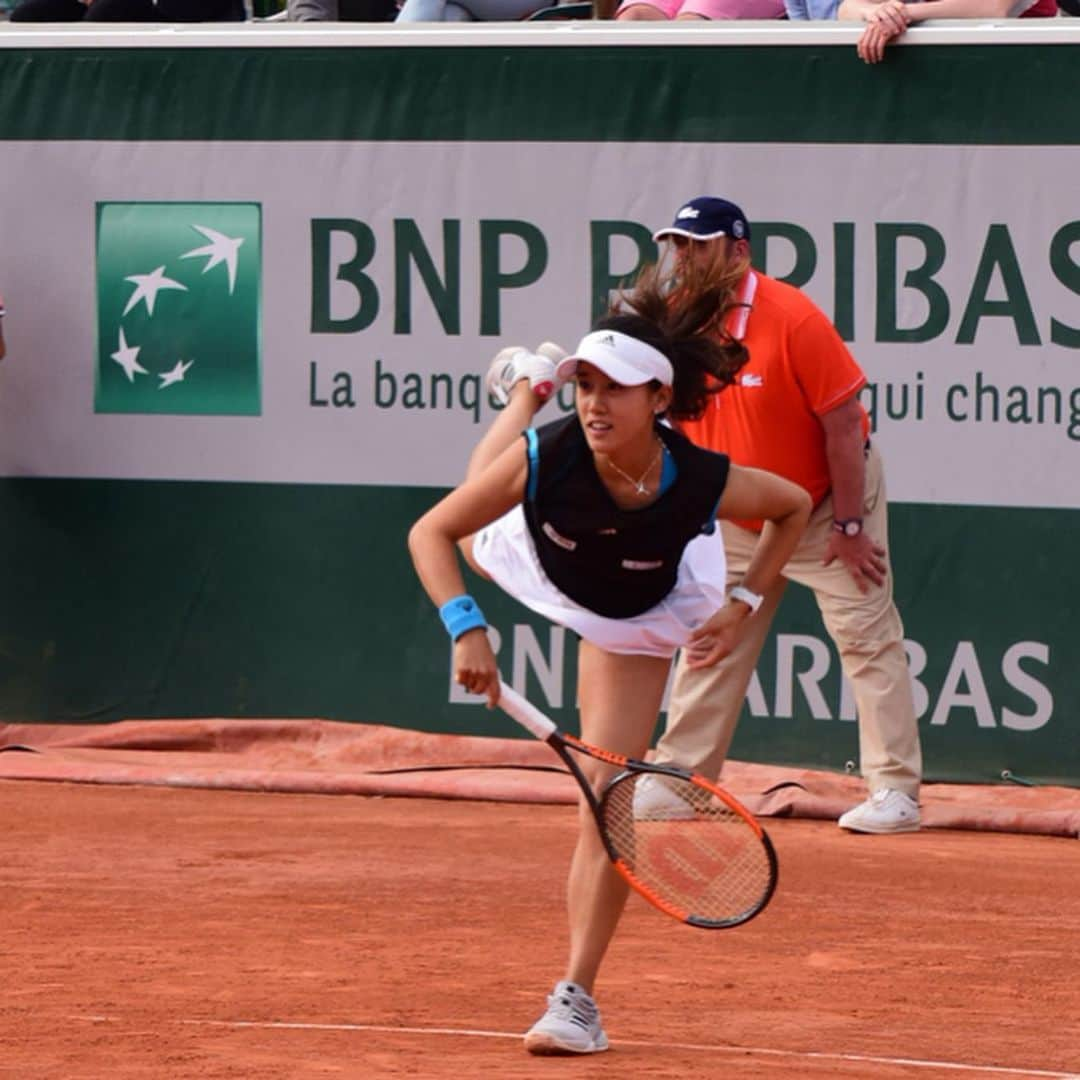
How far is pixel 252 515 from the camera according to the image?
9.30 m

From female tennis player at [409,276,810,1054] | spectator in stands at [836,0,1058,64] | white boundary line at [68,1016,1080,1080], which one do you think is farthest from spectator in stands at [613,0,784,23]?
white boundary line at [68,1016,1080,1080]

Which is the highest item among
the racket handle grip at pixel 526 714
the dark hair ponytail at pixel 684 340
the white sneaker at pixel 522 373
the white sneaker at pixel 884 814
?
the dark hair ponytail at pixel 684 340

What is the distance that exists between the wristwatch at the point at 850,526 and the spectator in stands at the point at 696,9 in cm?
236

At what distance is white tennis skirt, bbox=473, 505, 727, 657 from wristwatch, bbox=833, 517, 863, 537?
2089 millimetres

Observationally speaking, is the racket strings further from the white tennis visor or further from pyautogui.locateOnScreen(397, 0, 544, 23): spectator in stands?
pyautogui.locateOnScreen(397, 0, 544, 23): spectator in stands

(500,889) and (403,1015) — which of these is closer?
(403,1015)

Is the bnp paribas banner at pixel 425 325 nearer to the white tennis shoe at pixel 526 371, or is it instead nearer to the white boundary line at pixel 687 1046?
the white tennis shoe at pixel 526 371

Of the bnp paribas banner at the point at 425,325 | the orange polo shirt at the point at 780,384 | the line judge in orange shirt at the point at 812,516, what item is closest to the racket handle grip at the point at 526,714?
the line judge in orange shirt at the point at 812,516

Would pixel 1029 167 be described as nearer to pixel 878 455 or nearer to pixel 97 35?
pixel 878 455

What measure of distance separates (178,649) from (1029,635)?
3249 mm

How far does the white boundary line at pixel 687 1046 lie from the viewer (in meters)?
5.21

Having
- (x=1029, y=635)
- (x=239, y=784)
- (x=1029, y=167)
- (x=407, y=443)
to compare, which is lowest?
(x=239, y=784)

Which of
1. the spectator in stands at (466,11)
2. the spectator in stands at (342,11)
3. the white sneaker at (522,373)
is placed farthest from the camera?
the spectator in stands at (342,11)

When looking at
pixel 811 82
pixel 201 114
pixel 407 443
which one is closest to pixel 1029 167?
pixel 811 82
